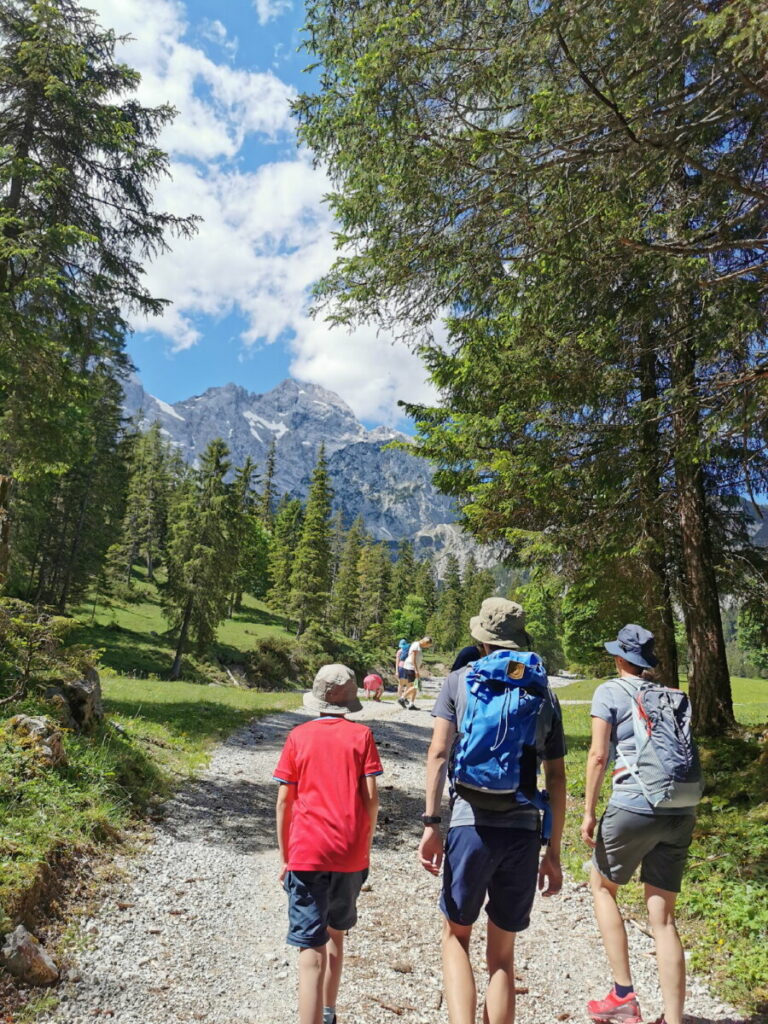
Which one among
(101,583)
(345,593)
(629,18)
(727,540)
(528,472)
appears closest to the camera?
(629,18)

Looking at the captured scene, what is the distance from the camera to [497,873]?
3.15 m

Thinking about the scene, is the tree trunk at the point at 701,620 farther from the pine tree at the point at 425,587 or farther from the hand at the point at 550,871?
the pine tree at the point at 425,587

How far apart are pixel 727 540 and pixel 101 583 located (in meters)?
39.1

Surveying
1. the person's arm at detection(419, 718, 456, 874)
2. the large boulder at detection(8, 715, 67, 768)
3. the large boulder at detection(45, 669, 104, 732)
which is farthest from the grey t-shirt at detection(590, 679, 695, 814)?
the large boulder at detection(45, 669, 104, 732)

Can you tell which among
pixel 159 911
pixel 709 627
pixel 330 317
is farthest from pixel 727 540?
pixel 159 911

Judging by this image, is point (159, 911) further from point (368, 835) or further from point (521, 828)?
point (521, 828)

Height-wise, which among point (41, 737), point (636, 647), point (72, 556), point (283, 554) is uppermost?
point (283, 554)

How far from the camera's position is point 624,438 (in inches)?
293

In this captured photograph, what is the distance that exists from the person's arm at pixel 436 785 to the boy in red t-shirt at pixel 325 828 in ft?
1.08

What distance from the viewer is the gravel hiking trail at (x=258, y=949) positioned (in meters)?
3.84

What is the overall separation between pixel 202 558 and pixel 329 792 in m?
27.7

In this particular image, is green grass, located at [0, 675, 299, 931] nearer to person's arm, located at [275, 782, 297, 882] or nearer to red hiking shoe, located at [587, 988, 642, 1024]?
person's arm, located at [275, 782, 297, 882]

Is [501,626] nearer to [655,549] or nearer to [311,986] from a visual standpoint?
[311,986]

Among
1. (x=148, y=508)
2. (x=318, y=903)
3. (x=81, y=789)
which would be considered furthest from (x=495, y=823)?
(x=148, y=508)
